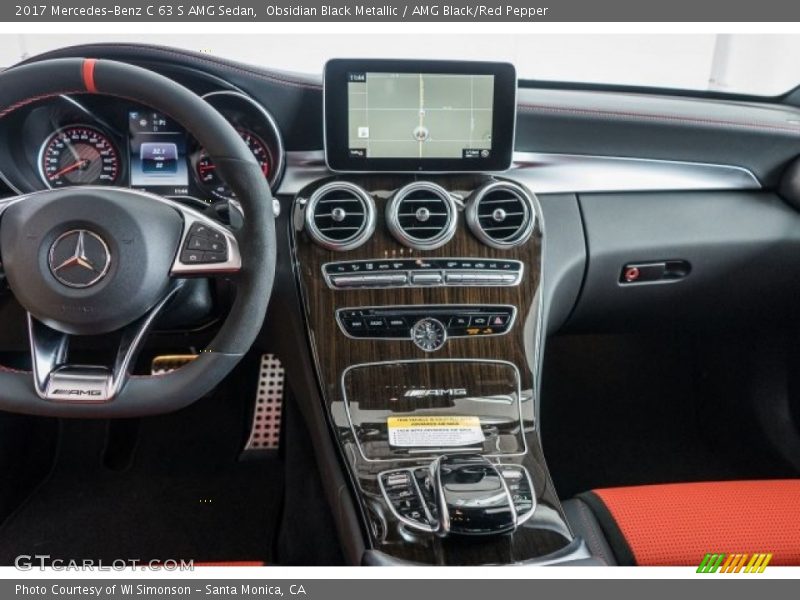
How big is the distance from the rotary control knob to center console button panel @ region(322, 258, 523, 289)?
7 cm

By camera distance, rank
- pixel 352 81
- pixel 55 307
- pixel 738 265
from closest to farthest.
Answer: pixel 55 307 → pixel 352 81 → pixel 738 265

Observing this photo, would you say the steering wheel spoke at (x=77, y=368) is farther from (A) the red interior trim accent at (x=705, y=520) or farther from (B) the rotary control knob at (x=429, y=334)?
(A) the red interior trim accent at (x=705, y=520)

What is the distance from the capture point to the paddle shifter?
1.02m

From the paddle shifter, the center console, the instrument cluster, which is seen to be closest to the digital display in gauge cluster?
the instrument cluster

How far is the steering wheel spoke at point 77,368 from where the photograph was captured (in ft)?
3.26

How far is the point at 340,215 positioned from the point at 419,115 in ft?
0.74

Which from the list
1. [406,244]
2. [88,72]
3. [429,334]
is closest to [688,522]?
[429,334]

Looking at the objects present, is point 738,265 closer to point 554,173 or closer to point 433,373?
point 554,173

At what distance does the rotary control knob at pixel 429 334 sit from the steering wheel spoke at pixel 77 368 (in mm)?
422

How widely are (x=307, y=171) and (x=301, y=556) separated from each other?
2.42ft

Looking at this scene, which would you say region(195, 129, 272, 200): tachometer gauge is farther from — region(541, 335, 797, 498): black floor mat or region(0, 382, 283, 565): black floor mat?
region(541, 335, 797, 498): black floor mat

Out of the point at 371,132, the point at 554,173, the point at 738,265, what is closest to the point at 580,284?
the point at 554,173

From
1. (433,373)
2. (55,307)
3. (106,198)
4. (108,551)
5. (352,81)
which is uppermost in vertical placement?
(352,81)

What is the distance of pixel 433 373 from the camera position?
1.27 meters
